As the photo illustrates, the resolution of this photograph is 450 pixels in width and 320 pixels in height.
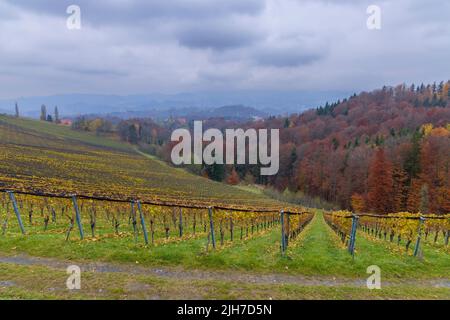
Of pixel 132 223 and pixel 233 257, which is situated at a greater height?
pixel 233 257

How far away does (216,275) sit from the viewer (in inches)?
362

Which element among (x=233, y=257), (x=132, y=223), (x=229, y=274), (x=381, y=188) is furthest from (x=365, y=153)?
(x=229, y=274)

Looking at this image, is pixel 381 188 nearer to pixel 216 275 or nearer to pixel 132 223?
pixel 132 223

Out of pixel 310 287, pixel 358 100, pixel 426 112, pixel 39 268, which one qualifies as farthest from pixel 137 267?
pixel 358 100

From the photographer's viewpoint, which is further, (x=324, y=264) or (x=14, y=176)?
(x=14, y=176)

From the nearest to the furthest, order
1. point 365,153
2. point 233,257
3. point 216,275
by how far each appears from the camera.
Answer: point 216,275 → point 233,257 → point 365,153

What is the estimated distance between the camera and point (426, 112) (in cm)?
12288

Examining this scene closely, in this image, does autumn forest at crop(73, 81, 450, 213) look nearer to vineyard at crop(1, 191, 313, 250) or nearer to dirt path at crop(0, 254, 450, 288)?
vineyard at crop(1, 191, 313, 250)

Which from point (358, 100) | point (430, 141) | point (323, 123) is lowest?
point (430, 141)

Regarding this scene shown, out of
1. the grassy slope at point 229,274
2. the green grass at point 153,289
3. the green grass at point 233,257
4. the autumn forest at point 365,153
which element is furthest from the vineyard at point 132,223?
the autumn forest at point 365,153

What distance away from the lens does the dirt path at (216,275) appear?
889cm

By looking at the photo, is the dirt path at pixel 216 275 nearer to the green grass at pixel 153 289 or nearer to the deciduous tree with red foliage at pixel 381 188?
the green grass at pixel 153 289
